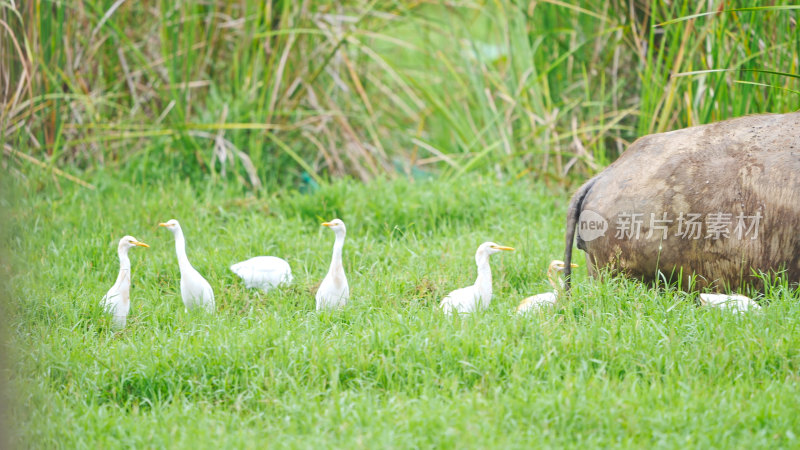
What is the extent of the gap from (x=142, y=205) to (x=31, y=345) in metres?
2.16

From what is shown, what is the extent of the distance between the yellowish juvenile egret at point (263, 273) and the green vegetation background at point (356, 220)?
0.28 ft

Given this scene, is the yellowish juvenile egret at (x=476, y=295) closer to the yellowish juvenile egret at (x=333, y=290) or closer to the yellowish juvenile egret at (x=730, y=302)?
the yellowish juvenile egret at (x=333, y=290)

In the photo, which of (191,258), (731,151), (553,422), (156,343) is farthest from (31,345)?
(731,151)

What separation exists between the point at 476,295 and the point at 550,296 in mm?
328

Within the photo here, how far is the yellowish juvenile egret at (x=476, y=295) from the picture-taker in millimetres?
3730

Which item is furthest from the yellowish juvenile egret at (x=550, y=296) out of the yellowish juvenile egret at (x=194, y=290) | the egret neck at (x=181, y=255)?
the egret neck at (x=181, y=255)

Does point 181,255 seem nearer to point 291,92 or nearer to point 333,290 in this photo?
point 333,290

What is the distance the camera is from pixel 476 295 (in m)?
3.79

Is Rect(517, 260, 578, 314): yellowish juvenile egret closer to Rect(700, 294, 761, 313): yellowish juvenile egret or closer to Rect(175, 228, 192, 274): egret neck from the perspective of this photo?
Rect(700, 294, 761, 313): yellowish juvenile egret

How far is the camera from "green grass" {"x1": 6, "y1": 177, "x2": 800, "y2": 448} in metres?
2.70

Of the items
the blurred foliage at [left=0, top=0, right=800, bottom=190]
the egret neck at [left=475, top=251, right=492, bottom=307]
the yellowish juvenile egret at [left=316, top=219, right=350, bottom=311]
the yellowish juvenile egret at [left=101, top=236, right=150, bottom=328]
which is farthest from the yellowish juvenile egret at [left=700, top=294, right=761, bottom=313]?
the yellowish juvenile egret at [left=101, top=236, right=150, bottom=328]

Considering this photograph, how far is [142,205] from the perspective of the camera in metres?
5.46

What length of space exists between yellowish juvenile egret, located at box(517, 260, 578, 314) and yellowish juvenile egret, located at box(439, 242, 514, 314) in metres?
0.18

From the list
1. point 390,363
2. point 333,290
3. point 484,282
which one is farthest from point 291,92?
point 390,363
